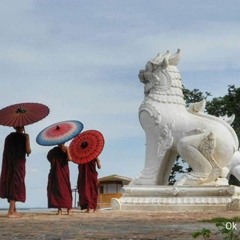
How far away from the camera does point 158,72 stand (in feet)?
48.8

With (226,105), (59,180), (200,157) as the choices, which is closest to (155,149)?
(200,157)

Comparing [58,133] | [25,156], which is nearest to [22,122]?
[25,156]

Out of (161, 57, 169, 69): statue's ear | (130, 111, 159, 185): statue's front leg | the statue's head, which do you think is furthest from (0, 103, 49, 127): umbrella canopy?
(161, 57, 169, 69): statue's ear

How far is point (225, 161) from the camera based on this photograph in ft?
46.7

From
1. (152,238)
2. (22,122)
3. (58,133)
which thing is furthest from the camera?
(58,133)

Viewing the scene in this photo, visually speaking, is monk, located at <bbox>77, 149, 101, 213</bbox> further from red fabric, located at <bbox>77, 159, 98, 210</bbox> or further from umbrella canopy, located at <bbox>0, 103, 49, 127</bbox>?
umbrella canopy, located at <bbox>0, 103, 49, 127</bbox>

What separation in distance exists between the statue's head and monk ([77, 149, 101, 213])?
2.65 m

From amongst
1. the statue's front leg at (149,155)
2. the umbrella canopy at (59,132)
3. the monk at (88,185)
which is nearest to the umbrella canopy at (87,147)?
the monk at (88,185)

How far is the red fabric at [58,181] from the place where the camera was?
11.4 metres

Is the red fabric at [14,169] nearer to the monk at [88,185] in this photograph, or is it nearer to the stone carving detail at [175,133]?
the monk at [88,185]

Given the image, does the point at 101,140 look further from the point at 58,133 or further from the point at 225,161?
the point at 225,161

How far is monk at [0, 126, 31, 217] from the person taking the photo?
1009 cm

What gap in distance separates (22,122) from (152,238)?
5.12 meters

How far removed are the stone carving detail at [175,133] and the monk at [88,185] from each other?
150 cm
